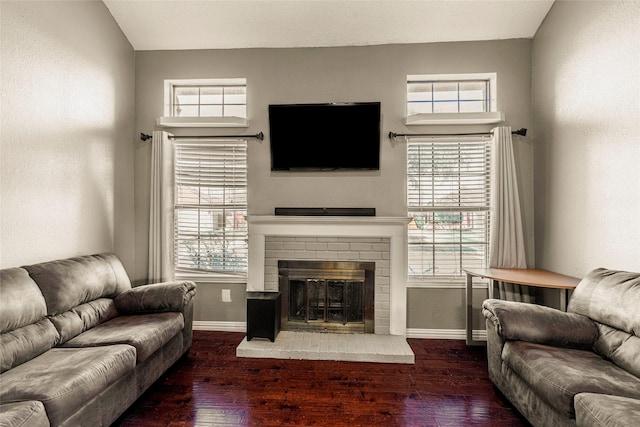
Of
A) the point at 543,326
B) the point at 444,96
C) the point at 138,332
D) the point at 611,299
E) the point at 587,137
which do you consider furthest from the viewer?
the point at 444,96

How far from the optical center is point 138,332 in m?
2.27

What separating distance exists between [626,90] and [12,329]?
13.9ft

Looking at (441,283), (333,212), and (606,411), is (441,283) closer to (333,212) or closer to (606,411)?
(333,212)

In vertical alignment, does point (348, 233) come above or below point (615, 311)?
above

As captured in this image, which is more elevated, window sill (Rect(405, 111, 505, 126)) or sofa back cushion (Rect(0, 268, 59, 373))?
window sill (Rect(405, 111, 505, 126))

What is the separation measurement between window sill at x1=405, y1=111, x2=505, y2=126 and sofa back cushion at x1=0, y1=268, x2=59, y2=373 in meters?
3.40

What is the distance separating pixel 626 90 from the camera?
2.27 meters

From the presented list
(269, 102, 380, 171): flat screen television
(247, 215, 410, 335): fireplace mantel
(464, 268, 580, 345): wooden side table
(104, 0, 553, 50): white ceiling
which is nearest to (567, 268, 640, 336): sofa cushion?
(464, 268, 580, 345): wooden side table

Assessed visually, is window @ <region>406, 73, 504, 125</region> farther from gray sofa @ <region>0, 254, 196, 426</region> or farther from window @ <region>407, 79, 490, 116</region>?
gray sofa @ <region>0, 254, 196, 426</region>

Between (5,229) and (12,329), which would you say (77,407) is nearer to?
(12,329)

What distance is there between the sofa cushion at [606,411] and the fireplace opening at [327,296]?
2.00 meters

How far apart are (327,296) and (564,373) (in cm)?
211

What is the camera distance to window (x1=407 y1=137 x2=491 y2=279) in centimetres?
350

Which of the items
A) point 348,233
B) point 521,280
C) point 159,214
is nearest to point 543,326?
point 521,280
